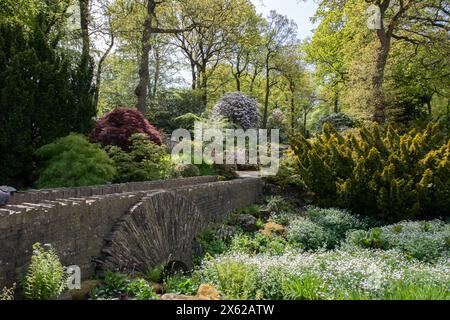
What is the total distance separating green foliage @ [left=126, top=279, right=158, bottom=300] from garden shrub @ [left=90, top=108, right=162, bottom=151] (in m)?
6.23

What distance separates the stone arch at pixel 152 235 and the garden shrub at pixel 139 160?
9.65 ft

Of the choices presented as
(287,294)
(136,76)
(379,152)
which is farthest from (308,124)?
(287,294)

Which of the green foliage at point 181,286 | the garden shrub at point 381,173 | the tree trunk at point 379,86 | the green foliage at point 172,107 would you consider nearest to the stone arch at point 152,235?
the green foliage at point 181,286

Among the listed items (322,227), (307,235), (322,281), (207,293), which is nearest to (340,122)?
(322,227)

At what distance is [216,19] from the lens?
1548cm

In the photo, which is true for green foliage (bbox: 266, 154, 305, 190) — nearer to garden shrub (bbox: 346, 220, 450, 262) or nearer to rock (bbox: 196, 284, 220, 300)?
garden shrub (bbox: 346, 220, 450, 262)

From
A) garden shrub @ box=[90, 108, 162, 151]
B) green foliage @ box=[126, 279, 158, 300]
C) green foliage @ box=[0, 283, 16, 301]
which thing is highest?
garden shrub @ box=[90, 108, 162, 151]

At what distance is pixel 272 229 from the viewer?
955 cm

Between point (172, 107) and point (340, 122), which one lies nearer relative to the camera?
point (340, 122)

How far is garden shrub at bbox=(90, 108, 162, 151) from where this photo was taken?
10.8 m

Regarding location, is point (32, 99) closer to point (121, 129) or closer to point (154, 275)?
point (121, 129)

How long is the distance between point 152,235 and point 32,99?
473 centimetres

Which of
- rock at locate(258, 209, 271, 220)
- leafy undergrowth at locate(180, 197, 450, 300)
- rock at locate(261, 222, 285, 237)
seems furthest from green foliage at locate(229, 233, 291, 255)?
rock at locate(258, 209, 271, 220)
